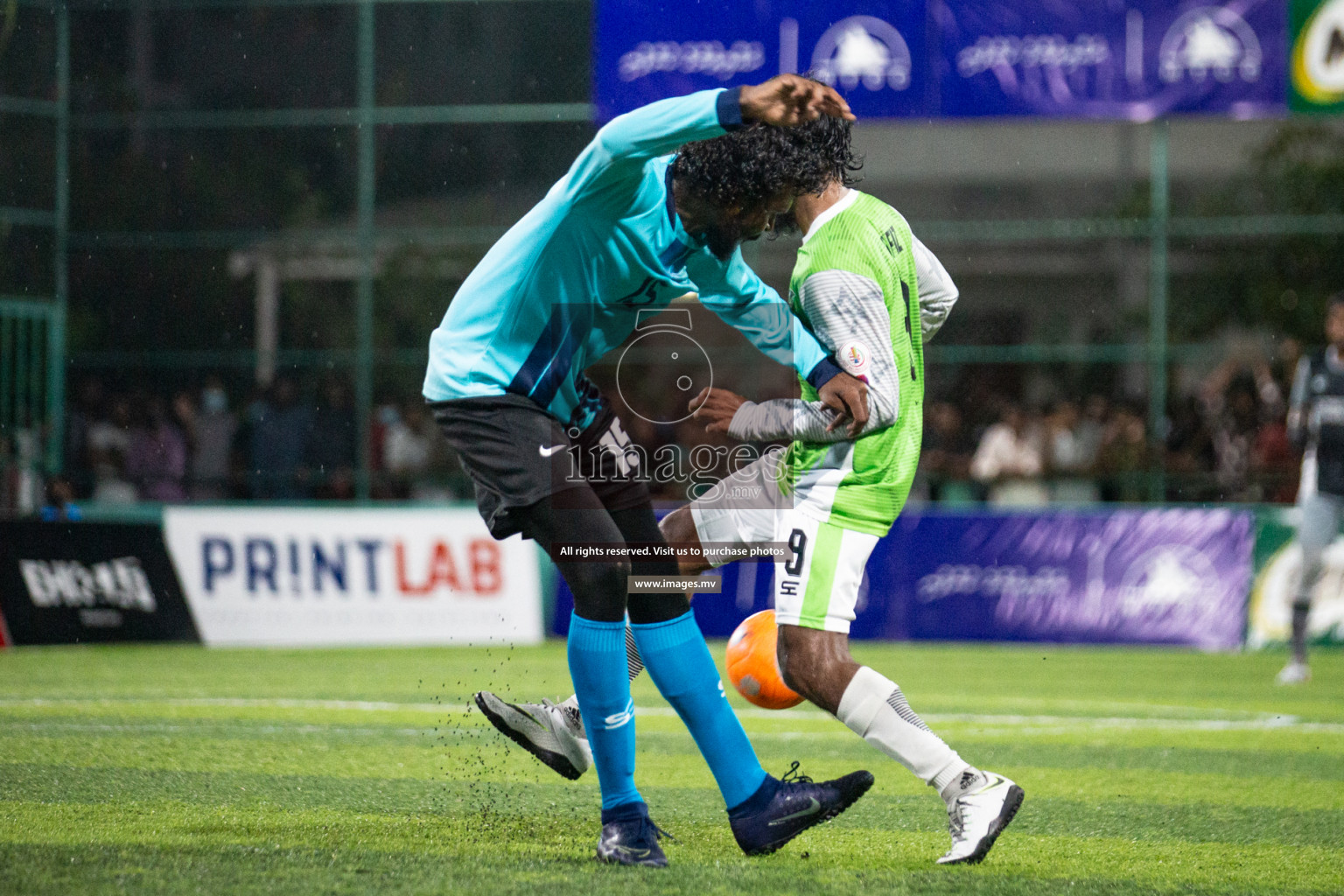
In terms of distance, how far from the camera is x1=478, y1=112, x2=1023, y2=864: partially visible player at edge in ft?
14.6

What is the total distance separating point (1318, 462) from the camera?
10289 mm

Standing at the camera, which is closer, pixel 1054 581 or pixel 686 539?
pixel 686 539

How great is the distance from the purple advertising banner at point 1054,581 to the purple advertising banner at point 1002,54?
12.7ft

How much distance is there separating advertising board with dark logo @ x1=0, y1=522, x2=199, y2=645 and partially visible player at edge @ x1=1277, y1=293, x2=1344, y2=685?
7745 mm

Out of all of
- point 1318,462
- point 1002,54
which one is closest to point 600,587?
point 1318,462

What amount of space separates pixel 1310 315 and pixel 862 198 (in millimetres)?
16480

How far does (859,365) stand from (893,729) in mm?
1002

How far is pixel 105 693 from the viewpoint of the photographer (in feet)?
28.2

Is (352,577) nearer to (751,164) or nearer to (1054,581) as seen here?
(1054,581)

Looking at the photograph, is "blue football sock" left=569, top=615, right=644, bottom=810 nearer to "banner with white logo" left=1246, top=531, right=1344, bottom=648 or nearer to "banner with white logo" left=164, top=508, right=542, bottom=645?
Answer: "banner with white logo" left=164, top=508, right=542, bottom=645

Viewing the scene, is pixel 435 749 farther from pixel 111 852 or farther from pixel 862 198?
pixel 862 198

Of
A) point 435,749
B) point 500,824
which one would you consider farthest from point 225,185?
point 500,824

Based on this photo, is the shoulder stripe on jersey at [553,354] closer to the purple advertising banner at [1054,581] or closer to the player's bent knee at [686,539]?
the player's bent knee at [686,539]

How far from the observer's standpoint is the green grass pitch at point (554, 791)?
4.18 m
